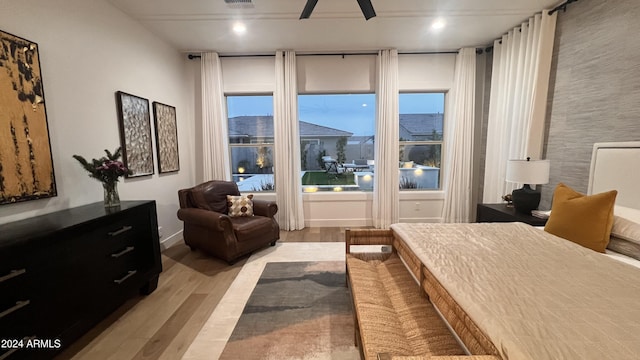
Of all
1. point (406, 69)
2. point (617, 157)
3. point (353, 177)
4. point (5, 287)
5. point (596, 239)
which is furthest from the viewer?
point (353, 177)

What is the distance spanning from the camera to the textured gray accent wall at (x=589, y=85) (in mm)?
2041

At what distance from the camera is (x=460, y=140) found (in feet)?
12.8

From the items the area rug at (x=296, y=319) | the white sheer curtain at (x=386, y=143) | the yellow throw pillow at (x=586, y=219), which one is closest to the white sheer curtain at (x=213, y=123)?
the area rug at (x=296, y=319)

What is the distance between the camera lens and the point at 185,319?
196cm

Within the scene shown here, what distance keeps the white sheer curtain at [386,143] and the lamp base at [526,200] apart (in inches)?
63.9

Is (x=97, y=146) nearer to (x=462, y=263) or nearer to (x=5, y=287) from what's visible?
(x=5, y=287)

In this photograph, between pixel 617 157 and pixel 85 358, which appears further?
pixel 617 157

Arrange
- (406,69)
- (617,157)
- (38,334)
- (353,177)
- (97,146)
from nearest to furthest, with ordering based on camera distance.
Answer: (38,334), (617,157), (97,146), (406,69), (353,177)

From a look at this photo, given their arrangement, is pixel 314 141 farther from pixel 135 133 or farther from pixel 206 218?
pixel 135 133

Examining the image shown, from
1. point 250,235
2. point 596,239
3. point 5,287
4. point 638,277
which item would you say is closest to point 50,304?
point 5,287

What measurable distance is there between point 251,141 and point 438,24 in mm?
3257

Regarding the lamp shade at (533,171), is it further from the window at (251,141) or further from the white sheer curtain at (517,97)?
the window at (251,141)

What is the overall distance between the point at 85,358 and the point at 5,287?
72 centimetres

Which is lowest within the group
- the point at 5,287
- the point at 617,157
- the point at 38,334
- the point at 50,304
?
the point at 38,334
